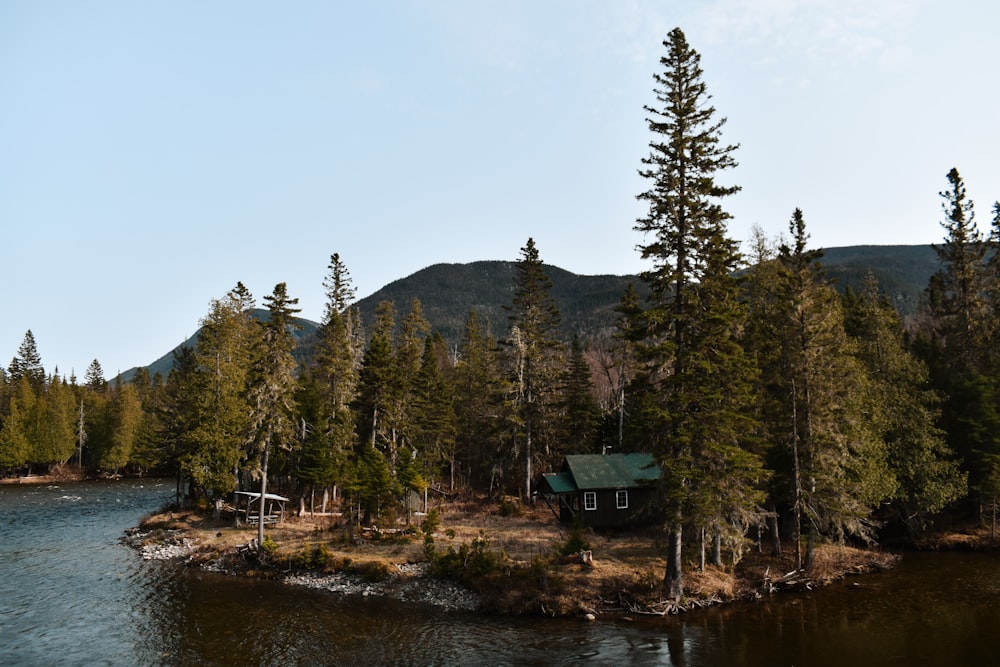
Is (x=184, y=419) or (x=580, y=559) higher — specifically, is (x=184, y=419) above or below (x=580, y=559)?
above

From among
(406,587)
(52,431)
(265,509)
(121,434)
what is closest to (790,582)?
(406,587)

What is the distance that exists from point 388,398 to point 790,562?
2879 cm

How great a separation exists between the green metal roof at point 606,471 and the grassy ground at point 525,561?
10.4 feet

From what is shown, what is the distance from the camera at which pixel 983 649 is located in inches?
854

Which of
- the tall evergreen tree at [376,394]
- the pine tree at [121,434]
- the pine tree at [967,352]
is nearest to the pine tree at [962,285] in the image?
the pine tree at [967,352]

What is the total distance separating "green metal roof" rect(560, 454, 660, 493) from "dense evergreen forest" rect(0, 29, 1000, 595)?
6.08 ft

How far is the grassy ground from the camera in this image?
2744 centimetres

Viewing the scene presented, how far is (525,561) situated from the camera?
30.7m

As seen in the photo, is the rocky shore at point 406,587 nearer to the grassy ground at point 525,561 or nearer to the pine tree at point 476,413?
the grassy ground at point 525,561

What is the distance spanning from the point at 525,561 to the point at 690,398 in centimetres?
1199

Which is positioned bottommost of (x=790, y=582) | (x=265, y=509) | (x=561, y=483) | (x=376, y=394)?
(x=790, y=582)

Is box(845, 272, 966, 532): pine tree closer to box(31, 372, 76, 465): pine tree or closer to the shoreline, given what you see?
the shoreline

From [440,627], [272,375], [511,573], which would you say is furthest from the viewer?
[272,375]

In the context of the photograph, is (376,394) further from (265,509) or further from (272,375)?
(265,509)
